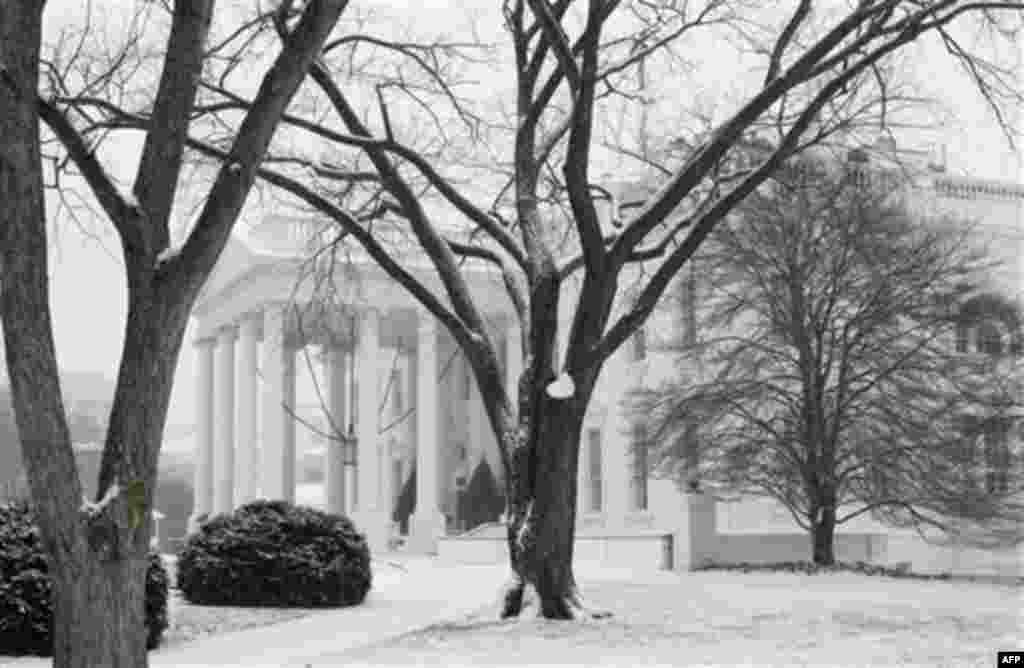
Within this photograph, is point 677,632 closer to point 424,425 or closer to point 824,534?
point 824,534

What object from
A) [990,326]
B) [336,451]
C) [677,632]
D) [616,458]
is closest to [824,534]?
[990,326]

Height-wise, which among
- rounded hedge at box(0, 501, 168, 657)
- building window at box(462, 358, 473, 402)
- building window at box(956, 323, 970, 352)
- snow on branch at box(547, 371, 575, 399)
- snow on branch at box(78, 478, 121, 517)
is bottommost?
rounded hedge at box(0, 501, 168, 657)

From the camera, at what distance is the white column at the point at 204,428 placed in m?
50.7

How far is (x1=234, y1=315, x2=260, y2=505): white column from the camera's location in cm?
4459

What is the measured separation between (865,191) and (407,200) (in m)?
10.7

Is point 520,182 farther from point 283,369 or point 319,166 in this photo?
point 283,369

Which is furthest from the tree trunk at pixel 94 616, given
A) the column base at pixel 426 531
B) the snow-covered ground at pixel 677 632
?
the column base at pixel 426 531

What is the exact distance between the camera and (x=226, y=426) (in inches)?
1845

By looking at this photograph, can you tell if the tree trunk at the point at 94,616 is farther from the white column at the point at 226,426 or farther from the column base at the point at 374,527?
the white column at the point at 226,426

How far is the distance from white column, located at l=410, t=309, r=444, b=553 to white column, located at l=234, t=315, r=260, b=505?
563 centimetres

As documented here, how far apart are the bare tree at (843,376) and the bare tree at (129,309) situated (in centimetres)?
1502

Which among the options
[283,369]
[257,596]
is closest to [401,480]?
[283,369]

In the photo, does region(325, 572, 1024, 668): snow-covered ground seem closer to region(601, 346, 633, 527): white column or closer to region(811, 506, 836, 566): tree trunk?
region(811, 506, 836, 566): tree trunk

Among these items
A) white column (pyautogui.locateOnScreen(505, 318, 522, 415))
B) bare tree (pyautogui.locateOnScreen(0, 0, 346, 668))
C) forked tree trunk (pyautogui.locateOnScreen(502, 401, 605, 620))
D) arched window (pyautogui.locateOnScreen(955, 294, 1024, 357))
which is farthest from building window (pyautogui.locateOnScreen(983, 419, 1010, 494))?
white column (pyautogui.locateOnScreen(505, 318, 522, 415))
